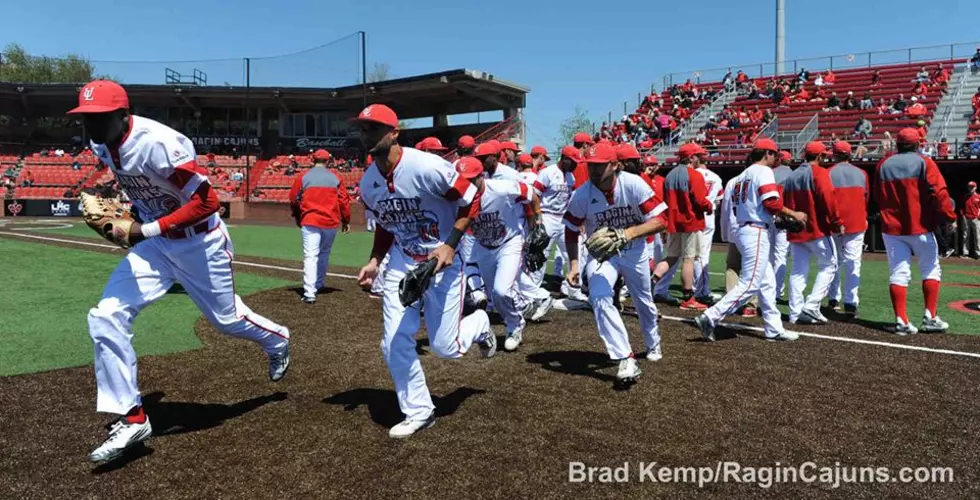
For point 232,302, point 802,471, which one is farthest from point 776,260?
point 232,302

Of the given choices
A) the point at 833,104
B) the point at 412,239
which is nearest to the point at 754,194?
the point at 412,239

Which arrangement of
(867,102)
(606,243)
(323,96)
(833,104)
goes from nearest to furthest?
(606,243) → (867,102) → (833,104) → (323,96)

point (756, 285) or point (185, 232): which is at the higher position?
point (185, 232)

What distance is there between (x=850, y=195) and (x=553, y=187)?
3787 mm

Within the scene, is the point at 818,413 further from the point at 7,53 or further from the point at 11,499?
the point at 7,53

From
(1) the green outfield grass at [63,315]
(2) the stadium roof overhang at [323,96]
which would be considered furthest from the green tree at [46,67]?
(1) the green outfield grass at [63,315]

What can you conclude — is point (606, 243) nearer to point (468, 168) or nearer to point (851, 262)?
point (468, 168)

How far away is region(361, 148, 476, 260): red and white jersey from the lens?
4133 millimetres

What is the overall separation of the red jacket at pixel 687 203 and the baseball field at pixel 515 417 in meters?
1.76

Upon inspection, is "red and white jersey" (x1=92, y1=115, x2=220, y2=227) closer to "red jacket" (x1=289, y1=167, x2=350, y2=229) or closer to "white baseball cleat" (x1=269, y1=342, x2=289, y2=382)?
"white baseball cleat" (x1=269, y1=342, x2=289, y2=382)

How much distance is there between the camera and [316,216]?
9.13 m

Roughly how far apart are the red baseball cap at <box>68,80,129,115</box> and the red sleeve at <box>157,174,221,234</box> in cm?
50

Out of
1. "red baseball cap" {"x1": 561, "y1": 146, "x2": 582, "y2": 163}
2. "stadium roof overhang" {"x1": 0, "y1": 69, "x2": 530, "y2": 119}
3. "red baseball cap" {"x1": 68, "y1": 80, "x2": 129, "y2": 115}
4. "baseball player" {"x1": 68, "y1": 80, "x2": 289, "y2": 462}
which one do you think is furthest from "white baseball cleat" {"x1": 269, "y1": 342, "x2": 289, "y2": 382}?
"stadium roof overhang" {"x1": 0, "y1": 69, "x2": 530, "y2": 119}

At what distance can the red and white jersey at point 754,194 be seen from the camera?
6598 millimetres
